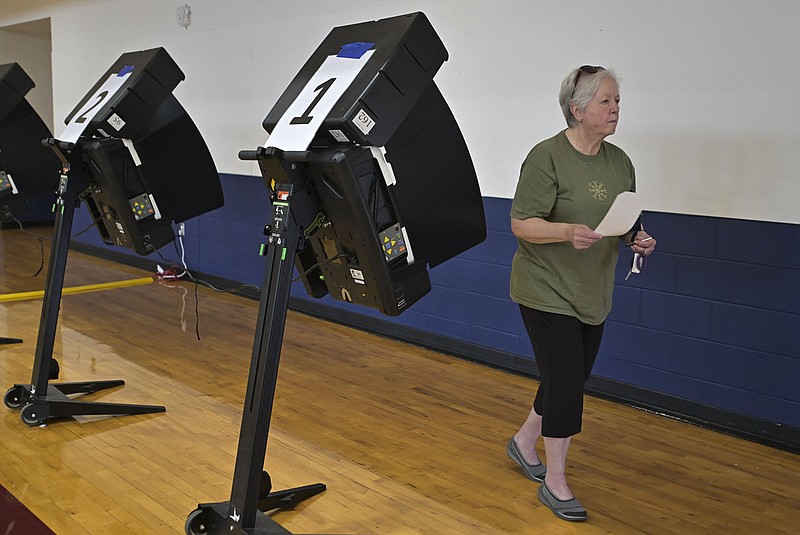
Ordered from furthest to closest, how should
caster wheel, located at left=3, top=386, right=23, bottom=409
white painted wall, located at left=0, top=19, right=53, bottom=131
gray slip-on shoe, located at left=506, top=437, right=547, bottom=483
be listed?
white painted wall, located at left=0, top=19, right=53, bottom=131 → caster wheel, located at left=3, top=386, right=23, bottom=409 → gray slip-on shoe, located at left=506, top=437, right=547, bottom=483

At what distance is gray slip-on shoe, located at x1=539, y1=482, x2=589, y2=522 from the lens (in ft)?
9.00

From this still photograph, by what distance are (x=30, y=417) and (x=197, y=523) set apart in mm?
1322

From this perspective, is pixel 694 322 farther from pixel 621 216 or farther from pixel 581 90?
pixel 581 90

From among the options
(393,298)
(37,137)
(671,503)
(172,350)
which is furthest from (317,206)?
(37,137)

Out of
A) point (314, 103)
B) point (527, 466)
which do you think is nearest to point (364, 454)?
point (527, 466)

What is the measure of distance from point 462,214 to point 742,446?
1.77m

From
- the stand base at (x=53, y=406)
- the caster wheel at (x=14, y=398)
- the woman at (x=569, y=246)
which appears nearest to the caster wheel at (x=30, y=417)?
the stand base at (x=53, y=406)

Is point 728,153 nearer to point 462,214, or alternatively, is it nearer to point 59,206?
point 462,214

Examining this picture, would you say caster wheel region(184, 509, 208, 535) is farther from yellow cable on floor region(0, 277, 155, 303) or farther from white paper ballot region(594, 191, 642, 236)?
yellow cable on floor region(0, 277, 155, 303)

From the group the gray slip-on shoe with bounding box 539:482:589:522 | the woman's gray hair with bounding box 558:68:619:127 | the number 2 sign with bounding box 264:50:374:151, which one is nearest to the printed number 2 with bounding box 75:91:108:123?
the number 2 sign with bounding box 264:50:374:151

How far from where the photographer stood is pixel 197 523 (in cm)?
252

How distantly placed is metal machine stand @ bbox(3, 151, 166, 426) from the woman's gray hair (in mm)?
2110

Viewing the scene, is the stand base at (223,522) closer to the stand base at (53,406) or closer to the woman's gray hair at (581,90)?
the stand base at (53,406)

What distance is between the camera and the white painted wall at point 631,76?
3391 millimetres
